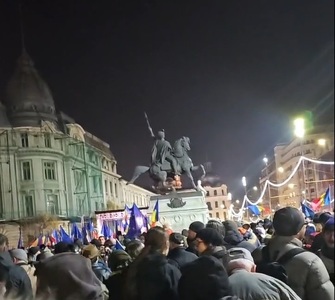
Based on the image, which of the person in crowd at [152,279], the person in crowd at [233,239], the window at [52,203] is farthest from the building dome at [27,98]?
the person in crowd at [152,279]

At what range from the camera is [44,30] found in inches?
140

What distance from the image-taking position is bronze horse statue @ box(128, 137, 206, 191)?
11.8 feet

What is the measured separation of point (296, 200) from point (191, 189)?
9.49 ft

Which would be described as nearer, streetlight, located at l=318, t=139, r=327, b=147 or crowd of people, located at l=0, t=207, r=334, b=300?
crowd of people, located at l=0, t=207, r=334, b=300

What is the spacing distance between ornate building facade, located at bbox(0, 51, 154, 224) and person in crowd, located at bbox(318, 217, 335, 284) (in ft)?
7.89

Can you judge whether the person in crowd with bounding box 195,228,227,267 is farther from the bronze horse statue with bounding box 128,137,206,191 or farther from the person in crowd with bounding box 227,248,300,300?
the bronze horse statue with bounding box 128,137,206,191

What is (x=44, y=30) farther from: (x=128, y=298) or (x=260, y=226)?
(x=260, y=226)

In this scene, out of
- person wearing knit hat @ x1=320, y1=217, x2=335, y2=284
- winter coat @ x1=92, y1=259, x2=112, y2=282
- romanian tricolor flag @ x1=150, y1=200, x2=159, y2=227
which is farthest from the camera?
romanian tricolor flag @ x1=150, y1=200, x2=159, y2=227

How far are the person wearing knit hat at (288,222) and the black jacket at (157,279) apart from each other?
1.20 feet

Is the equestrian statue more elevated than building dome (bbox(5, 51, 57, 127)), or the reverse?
building dome (bbox(5, 51, 57, 127))

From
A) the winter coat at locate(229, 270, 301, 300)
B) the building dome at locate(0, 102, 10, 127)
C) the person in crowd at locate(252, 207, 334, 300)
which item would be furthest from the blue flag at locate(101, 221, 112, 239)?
the winter coat at locate(229, 270, 301, 300)

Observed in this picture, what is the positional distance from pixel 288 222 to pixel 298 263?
0.56 ft

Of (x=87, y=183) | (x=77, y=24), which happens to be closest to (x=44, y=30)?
(x=77, y=24)

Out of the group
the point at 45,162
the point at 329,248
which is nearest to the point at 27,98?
the point at 45,162
